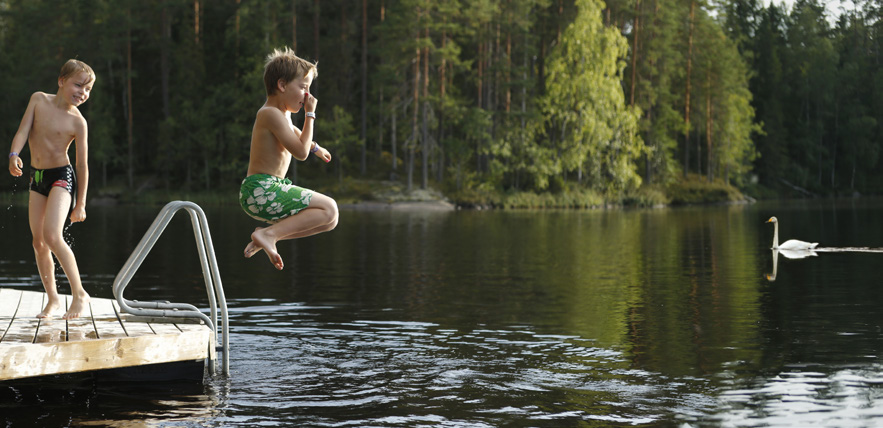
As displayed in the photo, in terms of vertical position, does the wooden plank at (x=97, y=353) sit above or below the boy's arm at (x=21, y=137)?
below

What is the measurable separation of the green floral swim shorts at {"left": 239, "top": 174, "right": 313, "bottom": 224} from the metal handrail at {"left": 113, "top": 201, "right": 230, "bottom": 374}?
94 centimetres

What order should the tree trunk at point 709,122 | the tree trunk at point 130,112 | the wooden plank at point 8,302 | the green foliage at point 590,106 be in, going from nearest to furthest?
the wooden plank at point 8,302, the green foliage at point 590,106, the tree trunk at point 130,112, the tree trunk at point 709,122

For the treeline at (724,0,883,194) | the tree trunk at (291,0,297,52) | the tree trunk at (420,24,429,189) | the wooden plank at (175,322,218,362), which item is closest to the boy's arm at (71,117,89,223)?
the wooden plank at (175,322,218,362)

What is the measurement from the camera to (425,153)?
63.6m

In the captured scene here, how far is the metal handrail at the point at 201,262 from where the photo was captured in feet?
27.3

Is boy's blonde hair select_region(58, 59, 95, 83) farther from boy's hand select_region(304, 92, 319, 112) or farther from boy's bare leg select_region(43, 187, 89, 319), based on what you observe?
boy's hand select_region(304, 92, 319, 112)

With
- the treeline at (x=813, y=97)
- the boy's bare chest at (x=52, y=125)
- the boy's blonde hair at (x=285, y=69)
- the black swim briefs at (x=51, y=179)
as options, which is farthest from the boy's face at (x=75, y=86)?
the treeline at (x=813, y=97)

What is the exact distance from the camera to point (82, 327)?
368 inches

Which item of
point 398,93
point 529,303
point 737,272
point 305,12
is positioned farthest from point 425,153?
point 529,303

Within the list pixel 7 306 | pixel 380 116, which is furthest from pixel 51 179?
pixel 380 116

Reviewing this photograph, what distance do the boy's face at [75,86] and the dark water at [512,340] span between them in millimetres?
2692

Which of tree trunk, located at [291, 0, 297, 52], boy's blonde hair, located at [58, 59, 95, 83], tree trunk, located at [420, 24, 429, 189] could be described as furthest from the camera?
tree trunk, located at [291, 0, 297, 52]

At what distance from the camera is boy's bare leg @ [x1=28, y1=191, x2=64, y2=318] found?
9.55 m

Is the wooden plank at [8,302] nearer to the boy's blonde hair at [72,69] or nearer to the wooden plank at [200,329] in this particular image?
the wooden plank at [200,329]
